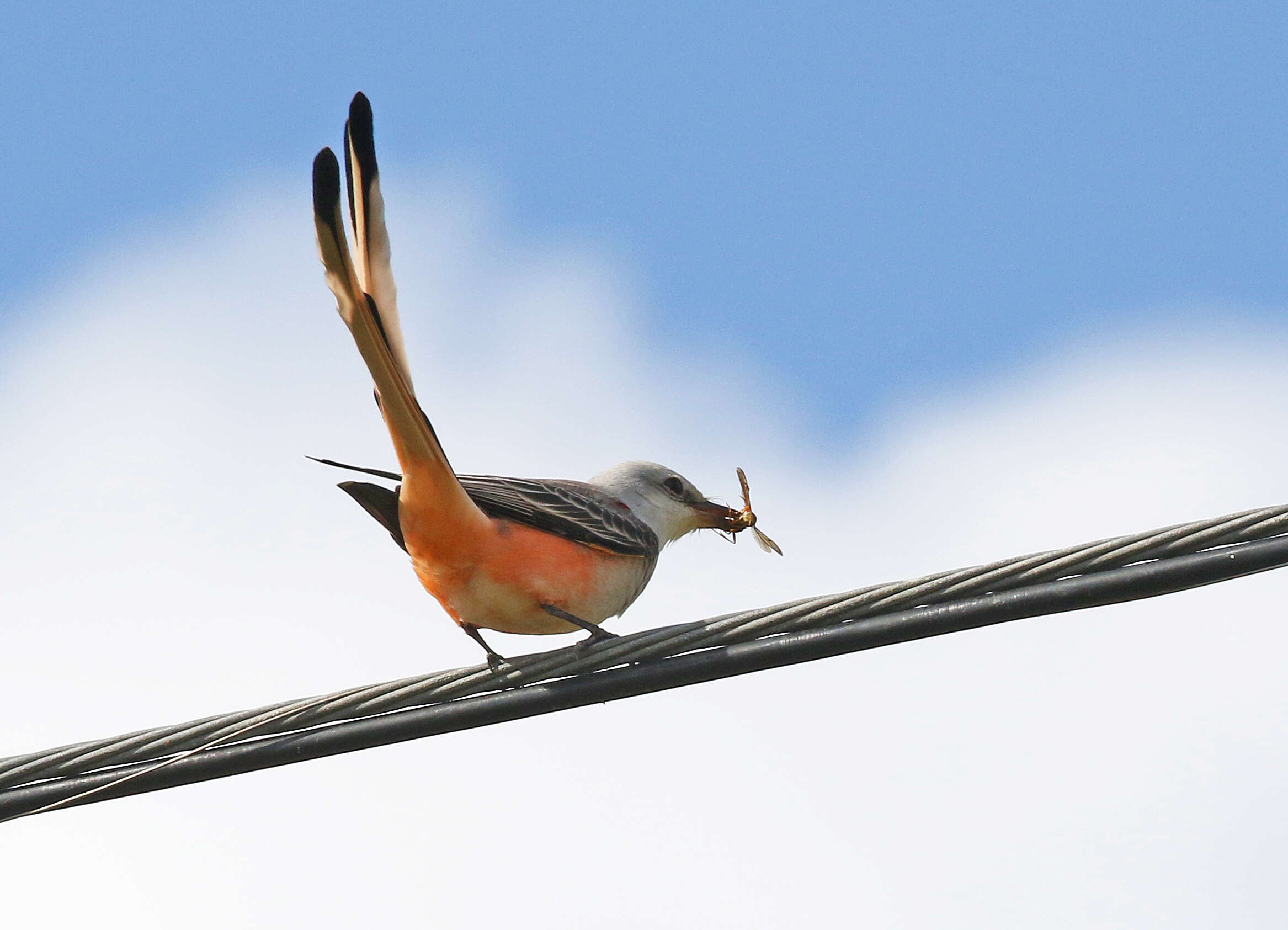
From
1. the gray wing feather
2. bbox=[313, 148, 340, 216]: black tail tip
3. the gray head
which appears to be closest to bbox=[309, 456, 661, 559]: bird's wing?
the gray wing feather

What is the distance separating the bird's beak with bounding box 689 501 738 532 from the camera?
289 inches

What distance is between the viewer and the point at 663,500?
7168mm

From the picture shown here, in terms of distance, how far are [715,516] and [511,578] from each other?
1.91 metres

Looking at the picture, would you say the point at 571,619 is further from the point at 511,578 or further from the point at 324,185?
the point at 324,185

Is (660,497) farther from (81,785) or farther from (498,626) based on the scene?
(81,785)

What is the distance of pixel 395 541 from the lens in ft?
19.1

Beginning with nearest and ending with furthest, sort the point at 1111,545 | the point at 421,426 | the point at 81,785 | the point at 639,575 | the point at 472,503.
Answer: the point at 1111,545 → the point at 81,785 → the point at 421,426 → the point at 472,503 → the point at 639,575

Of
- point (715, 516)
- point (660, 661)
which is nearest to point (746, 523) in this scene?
point (715, 516)

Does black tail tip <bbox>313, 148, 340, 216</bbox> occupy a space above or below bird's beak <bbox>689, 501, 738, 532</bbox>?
above

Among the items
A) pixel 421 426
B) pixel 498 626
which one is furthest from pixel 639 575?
pixel 421 426

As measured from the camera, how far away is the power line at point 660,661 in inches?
150

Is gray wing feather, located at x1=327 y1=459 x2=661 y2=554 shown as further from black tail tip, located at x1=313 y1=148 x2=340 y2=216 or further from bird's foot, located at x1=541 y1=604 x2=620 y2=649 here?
black tail tip, located at x1=313 y1=148 x2=340 y2=216

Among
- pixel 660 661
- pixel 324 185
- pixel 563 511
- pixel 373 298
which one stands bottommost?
pixel 660 661

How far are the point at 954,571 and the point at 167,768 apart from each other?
2.39 meters
